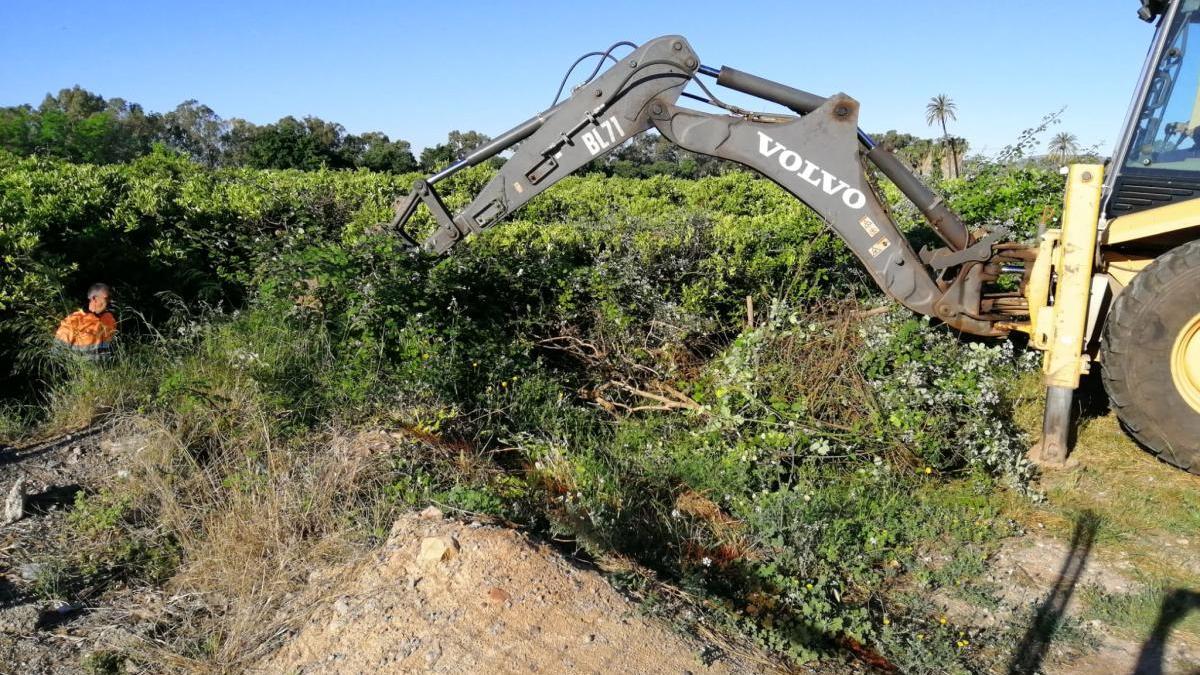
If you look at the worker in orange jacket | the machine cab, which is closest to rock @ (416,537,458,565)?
the worker in orange jacket

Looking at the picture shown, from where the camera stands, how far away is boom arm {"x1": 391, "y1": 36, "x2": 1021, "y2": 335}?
5496 millimetres

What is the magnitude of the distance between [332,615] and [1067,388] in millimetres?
4648

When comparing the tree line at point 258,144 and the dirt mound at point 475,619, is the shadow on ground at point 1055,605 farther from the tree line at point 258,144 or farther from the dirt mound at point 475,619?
the tree line at point 258,144

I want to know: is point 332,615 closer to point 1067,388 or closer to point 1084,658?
point 1084,658

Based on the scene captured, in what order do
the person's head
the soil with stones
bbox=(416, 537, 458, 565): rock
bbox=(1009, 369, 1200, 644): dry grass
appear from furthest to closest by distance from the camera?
the person's head < bbox=(1009, 369, 1200, 644): dry grass < bbox=(416, 537, 458, 565): rock < the soil with stones

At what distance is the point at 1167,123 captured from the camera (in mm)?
5688

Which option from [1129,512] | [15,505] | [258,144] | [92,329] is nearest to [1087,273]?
[1129,512]

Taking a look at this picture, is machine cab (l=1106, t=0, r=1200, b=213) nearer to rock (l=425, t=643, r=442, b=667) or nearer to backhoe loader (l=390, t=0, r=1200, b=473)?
backhoe loader (l=390, t=0, r=1200, b=473)

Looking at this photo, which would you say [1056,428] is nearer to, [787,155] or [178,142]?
[787,155]

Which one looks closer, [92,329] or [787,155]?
[787,155]

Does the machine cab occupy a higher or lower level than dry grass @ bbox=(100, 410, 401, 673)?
higher

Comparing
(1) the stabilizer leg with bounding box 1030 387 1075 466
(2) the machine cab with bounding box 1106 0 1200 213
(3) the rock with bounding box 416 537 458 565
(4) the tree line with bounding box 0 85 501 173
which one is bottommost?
(3) the rock with bounding box 416 537 458 565

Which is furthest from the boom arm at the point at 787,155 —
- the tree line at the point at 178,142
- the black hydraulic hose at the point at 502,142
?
the tree line at the point at 178,142

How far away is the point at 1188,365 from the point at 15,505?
264 inches
